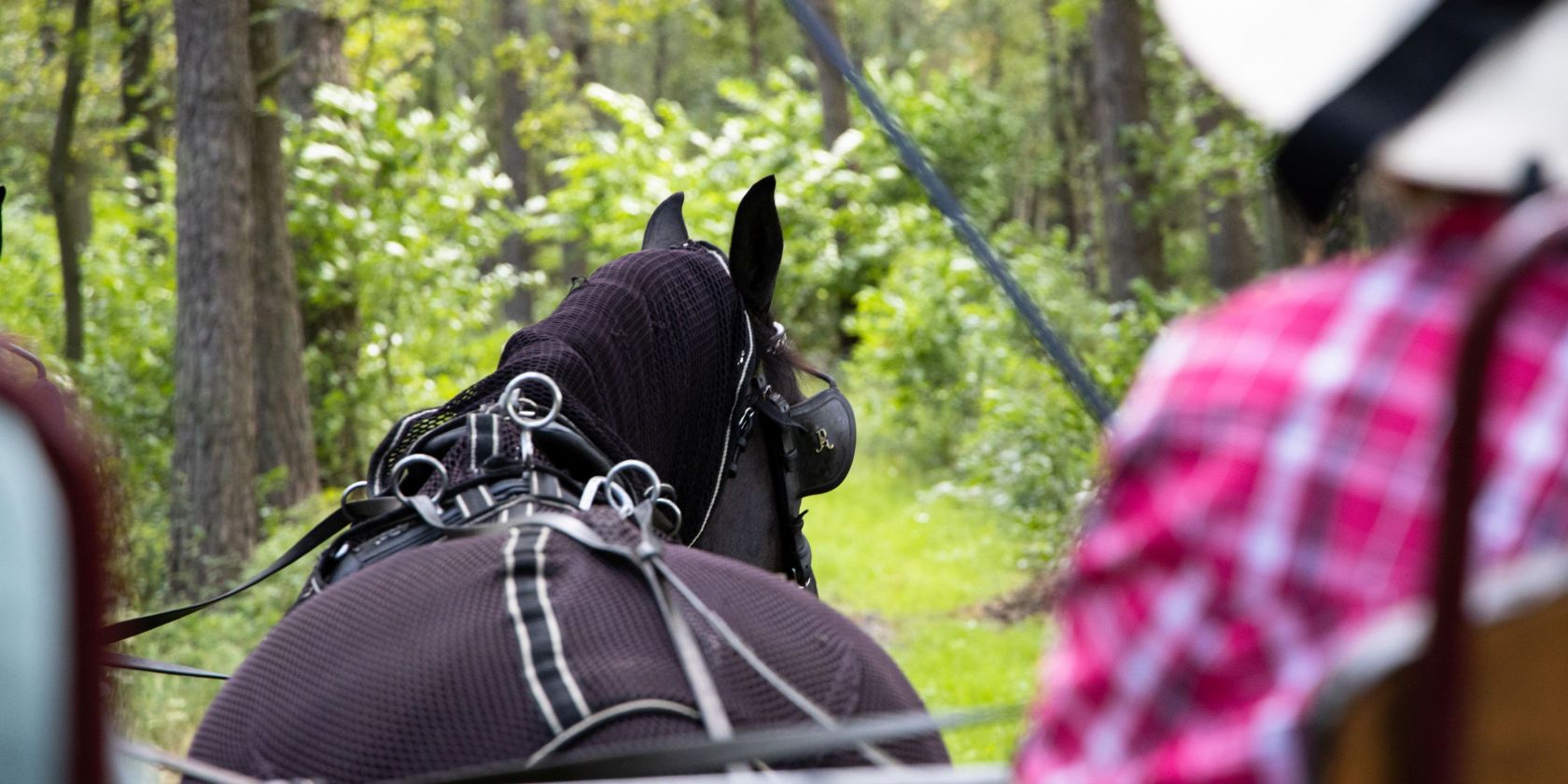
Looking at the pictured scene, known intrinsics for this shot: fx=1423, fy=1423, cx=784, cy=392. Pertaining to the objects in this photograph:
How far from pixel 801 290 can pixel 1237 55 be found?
11.5 meters

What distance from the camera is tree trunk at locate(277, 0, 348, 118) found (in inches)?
313

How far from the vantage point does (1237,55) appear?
99cm

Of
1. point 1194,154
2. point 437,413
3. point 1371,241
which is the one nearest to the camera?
point 437,413

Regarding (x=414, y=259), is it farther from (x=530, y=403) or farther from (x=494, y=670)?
(x=494, y=670)

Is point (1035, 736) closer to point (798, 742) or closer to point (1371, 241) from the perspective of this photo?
point (798, 742)

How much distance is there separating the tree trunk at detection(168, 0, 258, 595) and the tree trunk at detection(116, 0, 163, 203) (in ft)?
3.61

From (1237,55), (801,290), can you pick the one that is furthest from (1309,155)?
(801,290)

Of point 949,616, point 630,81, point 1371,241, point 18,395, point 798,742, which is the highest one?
point 630,81

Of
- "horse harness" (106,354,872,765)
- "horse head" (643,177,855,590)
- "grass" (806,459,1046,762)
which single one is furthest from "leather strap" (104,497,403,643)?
"grass" (806,459,1046,762)

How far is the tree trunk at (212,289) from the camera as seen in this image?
229 inches

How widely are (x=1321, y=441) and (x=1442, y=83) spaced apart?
Result: 0.23 metres

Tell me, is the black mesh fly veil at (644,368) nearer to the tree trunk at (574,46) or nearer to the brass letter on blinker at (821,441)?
the brass letter on blinker at (821,441)

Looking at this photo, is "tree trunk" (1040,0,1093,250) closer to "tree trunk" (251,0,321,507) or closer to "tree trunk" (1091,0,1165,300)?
"tree trunk" (1091,0,1165,300)

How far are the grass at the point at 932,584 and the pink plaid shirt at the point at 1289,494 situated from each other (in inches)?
149
